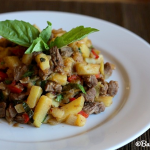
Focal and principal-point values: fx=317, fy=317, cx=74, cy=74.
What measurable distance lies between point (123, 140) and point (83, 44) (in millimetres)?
1609

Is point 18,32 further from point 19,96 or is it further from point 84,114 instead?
point 84,114

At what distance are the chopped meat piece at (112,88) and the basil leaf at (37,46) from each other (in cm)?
100

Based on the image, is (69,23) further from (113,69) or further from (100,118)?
(100,118)

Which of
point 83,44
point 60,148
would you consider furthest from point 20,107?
point 83,44

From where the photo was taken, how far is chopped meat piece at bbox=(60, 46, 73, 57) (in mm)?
4109

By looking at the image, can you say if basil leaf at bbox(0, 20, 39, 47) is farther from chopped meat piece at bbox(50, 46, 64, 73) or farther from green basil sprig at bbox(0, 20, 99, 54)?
chopped meat piece at bbox(50, 46, 64, 73)

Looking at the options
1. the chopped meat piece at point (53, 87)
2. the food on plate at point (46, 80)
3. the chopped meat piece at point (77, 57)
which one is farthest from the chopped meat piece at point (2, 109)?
the chopped meat piece at point (77, 57)

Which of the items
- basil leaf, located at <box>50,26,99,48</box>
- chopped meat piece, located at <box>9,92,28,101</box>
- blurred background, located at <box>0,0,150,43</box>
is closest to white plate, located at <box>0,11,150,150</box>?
chopped meat piece, located at <box>9,92,28,101</box>

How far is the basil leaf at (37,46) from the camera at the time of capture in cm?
380

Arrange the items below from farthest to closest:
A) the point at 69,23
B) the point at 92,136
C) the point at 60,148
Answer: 1. the point at 69,23
2. the point at 92,136
3. the point at 60,148

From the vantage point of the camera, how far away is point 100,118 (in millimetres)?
3891

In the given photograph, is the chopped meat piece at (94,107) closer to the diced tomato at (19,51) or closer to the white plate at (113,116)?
the white plate at (113,116)

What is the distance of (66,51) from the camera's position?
13.6 ft

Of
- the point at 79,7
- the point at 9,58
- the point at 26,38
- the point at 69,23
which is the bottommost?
the point at 9,58
